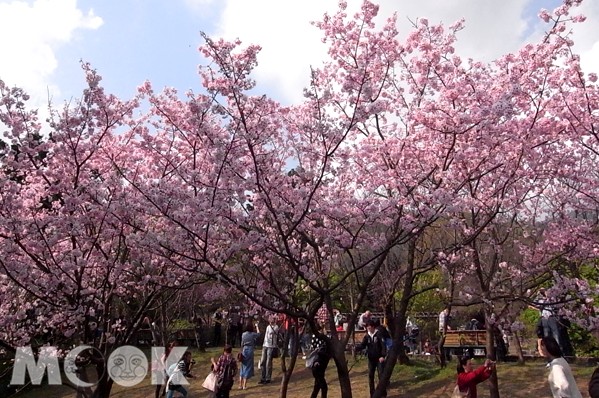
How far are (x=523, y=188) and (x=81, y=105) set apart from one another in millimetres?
6909

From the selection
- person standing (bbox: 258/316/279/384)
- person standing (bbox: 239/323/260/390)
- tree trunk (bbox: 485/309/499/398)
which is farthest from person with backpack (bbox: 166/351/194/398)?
tree trunk (bbox: 485/309/499/398)

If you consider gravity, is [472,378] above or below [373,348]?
below

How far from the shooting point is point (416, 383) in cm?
1212

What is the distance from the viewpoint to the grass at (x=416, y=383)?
1057cm

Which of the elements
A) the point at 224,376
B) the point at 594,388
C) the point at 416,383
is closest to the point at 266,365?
the point at 416,383

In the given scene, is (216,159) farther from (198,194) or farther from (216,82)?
(216,82)

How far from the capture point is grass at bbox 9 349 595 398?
10.6 meters

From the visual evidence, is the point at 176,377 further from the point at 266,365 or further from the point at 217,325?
the point at 217,325

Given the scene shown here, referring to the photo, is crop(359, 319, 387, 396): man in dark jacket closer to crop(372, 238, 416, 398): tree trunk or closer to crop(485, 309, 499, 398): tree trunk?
crop(485, 309, 499, 398): tree trunk

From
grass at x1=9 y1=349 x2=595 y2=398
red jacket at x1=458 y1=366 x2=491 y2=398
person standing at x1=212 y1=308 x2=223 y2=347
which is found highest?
person standing at x1=212 y1=308 x2=223 y2=347

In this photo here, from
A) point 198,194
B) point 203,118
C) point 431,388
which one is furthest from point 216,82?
point 431,388

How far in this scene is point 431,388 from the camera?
1143 cm

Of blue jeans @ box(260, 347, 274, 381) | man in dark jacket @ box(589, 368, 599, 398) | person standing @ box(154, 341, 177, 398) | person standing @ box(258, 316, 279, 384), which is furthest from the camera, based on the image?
blue jeans @ box(260, 347, 274, 381)

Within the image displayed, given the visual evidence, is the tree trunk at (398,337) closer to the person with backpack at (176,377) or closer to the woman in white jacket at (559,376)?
the woman in white jacket at (559,376)
